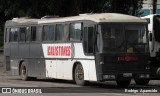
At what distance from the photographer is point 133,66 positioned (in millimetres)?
21359

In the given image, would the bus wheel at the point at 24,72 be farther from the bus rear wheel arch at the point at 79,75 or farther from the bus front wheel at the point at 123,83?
the bus front wheel at the point at 123,83

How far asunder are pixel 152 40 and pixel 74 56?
10.7 ft

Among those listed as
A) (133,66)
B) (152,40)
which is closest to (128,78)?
(133,66)

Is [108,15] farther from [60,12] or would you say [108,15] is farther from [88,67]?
[60,12]

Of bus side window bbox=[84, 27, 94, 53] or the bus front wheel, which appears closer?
bus side window bbox=[84, 27, 94, 53]

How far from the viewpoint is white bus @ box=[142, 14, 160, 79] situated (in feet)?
73.7

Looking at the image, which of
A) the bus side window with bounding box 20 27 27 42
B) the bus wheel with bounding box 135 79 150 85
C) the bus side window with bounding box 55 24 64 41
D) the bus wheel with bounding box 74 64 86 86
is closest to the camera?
the bus wheel with bounding box 74 64 86 86

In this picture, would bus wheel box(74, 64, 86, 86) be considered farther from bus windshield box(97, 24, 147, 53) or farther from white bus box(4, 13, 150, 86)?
bus windshield box(97, 24, 147, 53)

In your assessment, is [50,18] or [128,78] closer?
[128,78]

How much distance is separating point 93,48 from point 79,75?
166cm

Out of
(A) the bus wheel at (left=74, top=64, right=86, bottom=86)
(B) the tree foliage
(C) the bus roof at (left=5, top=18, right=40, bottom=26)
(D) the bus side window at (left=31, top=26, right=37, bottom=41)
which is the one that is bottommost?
(A) the bus wheel at (left=74, top=64, right=86, bottom=86)

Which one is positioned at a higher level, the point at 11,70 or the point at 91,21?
the point at 91,21

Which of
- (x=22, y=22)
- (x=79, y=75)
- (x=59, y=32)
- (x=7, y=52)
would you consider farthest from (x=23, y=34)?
(x=79, y=75)

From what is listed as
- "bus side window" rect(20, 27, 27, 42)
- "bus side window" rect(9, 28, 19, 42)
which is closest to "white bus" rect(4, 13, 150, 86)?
"bus side window" rect(20, 27, 27, 42)
